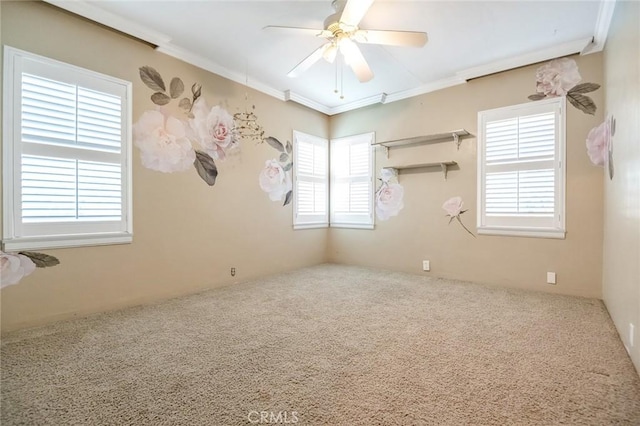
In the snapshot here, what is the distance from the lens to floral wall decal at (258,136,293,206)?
168 inches

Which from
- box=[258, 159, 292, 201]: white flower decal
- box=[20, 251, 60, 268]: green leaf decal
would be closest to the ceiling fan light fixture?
box=[258, 159, 292, 201]: white flower decal

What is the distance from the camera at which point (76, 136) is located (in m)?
2.63

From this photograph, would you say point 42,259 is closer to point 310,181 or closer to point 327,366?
point 327,366

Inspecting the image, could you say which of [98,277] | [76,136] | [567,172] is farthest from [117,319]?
[567,172]

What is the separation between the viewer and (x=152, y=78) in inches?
123

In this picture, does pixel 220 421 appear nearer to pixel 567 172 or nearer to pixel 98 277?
pixel 98 277

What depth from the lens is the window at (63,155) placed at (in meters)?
2.34

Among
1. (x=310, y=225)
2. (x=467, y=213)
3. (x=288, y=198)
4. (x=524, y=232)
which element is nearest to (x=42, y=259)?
(x=288, y=198)

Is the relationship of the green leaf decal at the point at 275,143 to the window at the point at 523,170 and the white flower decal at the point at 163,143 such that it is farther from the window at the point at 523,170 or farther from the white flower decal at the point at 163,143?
the window at the point at 523,170

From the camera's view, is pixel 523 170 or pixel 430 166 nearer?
pixel 523 170

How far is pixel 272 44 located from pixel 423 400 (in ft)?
10.8

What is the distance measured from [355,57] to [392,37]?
373 millimetres

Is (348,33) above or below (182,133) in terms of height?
above

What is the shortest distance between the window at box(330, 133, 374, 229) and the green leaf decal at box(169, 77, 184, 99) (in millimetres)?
2617
